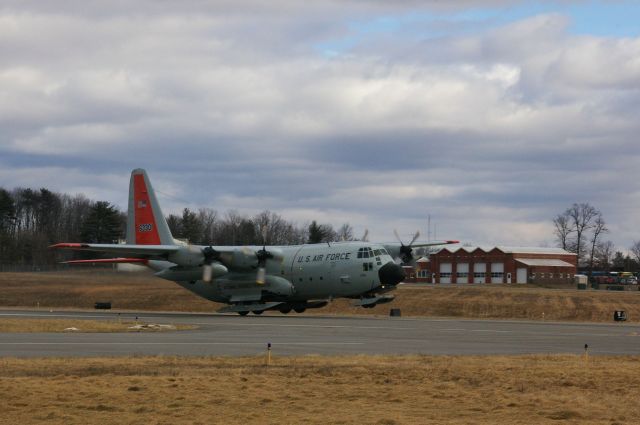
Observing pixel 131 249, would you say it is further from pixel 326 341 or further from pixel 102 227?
pixel 102 227

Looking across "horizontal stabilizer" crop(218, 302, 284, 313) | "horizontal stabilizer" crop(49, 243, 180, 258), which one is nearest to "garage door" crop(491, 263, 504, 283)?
"horizontal stabilizer" crop(218, 302, 284, 313)

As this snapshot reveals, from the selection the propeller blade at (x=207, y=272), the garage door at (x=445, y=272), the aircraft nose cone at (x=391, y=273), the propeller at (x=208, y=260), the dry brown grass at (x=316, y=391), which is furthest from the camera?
the garage door at (x=445, y=272)

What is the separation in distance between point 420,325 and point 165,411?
3067cm

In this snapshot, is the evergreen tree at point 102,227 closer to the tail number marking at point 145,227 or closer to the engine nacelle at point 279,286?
the tail number marking at point 145,227

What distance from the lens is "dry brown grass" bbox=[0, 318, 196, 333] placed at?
39.9m

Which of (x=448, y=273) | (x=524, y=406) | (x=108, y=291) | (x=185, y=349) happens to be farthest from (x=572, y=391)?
(x=448, y=273)

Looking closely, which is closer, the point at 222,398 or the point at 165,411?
the point at 165,411

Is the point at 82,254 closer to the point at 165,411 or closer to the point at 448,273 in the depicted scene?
the point at 448,273

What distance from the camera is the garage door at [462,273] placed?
14612cm

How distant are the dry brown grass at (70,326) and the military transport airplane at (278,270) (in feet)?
20.4

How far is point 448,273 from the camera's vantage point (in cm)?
14812

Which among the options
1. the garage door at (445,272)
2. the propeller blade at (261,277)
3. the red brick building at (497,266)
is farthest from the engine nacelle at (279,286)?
the garage door at (445,272)

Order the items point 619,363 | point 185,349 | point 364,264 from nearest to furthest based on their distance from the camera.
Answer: point 619,363
point 185,349
point 364,264

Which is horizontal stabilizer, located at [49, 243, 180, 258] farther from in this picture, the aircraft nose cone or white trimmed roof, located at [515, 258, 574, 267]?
white trimmed roof, located at [515, 258, 574, 267]
